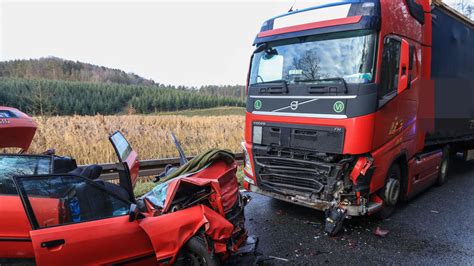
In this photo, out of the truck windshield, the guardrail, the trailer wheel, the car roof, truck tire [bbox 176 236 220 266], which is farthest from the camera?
the trailer wheel

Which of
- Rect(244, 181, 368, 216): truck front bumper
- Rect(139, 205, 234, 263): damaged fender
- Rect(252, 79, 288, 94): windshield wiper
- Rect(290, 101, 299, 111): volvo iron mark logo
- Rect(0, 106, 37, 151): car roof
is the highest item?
Rect(252, 79, 288, 94): windshield wiper

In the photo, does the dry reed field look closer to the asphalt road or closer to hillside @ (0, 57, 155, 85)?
the asphalt road

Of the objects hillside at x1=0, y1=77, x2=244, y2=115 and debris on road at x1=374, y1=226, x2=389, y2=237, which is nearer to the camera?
debris on road at x1=374, y1=226, x2=389, y2=237

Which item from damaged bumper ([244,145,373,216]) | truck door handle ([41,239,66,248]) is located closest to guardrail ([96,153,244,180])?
damaged bumper ([244,145,373,216])

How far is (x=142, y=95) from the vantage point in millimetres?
50906

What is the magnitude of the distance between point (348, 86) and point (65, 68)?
186 ft

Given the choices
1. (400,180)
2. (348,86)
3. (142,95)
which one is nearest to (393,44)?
(348,86)

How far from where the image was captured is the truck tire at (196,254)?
2.96m

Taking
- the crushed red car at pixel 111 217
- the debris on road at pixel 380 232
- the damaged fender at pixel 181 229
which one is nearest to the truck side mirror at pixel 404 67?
the debris on road at pixel 380 232

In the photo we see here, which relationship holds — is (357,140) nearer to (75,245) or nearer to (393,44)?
(393,44)

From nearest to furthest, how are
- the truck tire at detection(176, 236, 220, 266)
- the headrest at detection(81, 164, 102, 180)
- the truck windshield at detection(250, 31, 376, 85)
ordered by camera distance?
1. the truck tire at detection(176, 236, 220, 266)
2. the headrest at detection(81, 164, 102, 180)
3. the truck windshield at detection(250, 31, 376, 85)

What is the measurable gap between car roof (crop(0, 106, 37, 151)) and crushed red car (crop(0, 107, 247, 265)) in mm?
938

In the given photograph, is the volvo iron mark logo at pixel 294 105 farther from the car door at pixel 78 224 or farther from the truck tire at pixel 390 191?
the car door at pixel 78 224

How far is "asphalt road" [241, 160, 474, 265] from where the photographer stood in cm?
383
